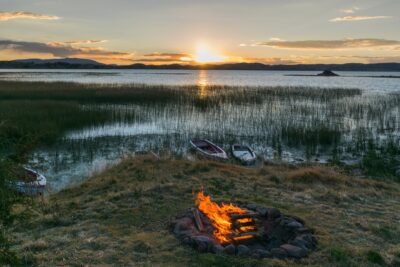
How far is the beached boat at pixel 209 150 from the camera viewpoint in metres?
16.1

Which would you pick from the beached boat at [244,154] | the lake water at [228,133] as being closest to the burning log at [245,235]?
the lake water at [228,133]

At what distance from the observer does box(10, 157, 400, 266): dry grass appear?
256 inches

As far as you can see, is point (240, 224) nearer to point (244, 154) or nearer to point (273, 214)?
point (273, 214)

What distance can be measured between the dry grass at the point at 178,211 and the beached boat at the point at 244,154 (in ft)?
10.7

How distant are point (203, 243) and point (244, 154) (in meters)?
10.3

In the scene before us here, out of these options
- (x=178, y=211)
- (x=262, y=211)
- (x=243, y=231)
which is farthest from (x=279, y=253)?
(x=178, y=211)

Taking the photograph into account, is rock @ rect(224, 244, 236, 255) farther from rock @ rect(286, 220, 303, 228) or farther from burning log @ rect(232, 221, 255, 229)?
rock @ rect(286, 220, 303, 228)

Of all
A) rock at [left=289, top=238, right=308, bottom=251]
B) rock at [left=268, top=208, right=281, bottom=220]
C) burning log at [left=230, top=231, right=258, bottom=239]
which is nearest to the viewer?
rock at [left=289, top=238, right=308, bottom=251]

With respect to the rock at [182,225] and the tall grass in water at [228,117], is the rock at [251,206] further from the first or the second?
the tall grass in water at [228,117]

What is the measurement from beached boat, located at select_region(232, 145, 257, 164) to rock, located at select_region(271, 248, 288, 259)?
366 inches

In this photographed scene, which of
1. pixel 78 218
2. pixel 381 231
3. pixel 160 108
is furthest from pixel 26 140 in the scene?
pixel 160 108

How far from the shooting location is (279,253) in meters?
6.55

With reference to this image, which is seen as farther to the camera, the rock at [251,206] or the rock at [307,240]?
the rock at [251,206]

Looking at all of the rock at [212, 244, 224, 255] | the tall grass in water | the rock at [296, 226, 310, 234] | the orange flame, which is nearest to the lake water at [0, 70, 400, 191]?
the tall grass in water
